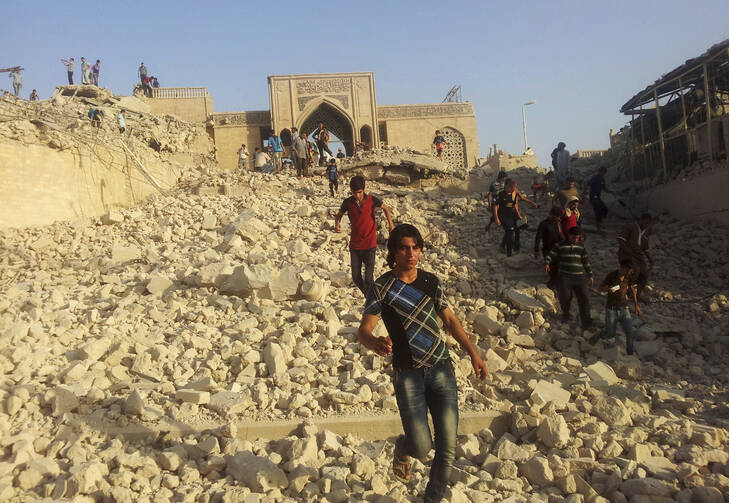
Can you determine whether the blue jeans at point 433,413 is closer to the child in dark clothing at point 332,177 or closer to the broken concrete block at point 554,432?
the broken concrete block at point 554,432

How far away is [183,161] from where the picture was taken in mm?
16812

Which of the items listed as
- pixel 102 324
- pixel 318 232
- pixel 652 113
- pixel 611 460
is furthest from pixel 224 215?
pixel 652 113

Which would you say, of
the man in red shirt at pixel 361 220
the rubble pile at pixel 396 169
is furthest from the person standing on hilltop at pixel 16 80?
the man in red shirt at pixel 361 220

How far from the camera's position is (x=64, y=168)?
10.5 m

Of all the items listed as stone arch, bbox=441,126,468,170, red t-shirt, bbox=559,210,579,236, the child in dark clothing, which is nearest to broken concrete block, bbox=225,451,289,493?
red t-shirt, bbox=559,210,579,236

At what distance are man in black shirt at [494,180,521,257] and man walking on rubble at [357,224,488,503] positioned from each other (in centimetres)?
541

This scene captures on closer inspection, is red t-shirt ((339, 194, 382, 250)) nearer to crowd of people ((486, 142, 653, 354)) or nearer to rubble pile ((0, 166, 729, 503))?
rubble pile ((0, 166, 729, 503))

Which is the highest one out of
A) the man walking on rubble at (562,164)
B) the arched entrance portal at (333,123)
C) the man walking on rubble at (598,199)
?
the arched entrance portal at (333,123)

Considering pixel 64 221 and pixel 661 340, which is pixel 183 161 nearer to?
pixel 64 221

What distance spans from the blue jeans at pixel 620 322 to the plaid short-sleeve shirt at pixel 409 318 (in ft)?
11.5

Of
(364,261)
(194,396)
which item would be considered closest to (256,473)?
Answer: (194,396)

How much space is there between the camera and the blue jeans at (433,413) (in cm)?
270

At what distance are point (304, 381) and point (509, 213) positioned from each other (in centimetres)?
462

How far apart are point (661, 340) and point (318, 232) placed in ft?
17.8
